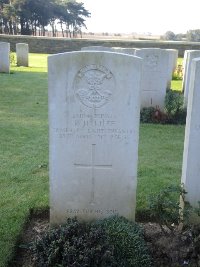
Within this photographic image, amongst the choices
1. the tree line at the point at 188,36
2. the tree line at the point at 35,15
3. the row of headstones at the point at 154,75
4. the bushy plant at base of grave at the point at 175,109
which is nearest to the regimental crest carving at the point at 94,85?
the bushy plant at base of grave at the point at 175,109

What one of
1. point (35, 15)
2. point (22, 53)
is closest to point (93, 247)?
point (22, 53)

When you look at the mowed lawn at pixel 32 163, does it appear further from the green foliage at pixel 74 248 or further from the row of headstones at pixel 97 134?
the row of headstones at pixel 97 134

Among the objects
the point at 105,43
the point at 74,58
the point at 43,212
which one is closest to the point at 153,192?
the point at 43,212

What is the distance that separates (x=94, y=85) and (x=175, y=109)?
19.0 ft

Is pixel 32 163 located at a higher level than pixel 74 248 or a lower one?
lower

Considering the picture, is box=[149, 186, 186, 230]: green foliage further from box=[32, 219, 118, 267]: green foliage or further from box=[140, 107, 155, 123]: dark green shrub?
box=[140, 107, 155, 123]: dark green shrub

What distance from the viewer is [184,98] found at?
9.52 metres

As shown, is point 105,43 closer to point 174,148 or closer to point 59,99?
point 174,148

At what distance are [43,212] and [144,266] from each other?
4.93 feet

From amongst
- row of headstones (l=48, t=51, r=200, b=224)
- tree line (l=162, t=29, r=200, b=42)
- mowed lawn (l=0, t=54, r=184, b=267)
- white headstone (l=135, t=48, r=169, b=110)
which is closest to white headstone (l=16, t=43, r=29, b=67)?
mowed lawn (l=0, t=54, r=184, b=267)

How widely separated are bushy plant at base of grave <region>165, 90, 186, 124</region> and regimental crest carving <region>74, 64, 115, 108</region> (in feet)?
17.4

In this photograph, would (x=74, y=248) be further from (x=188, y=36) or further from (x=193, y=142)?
(x=188, y=36)

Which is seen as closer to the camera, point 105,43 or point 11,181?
point 11,181

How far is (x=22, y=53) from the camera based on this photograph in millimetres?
19312
